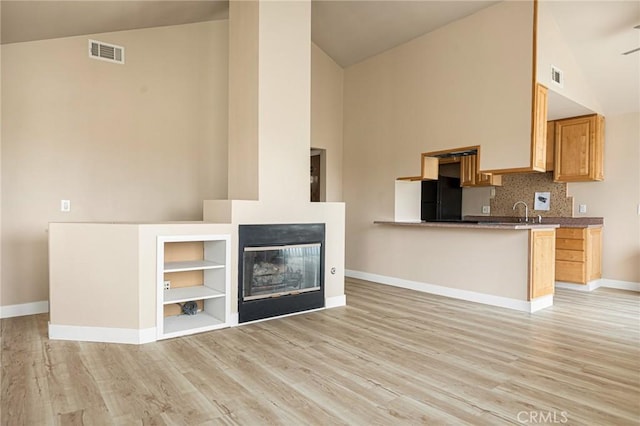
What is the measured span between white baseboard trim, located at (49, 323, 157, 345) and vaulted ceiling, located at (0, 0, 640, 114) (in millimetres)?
2623

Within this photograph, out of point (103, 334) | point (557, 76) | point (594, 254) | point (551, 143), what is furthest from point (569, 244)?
point (103, 334)

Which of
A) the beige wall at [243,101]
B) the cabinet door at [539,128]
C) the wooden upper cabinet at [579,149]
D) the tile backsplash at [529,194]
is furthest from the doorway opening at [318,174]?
the wooden upper cabinet at [579,149]

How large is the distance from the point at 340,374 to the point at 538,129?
3.33 meters

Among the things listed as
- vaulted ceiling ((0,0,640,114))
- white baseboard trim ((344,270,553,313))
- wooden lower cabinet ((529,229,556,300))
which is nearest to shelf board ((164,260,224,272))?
vaulted ceiling ((0,0,640,114))

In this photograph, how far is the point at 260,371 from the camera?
8.68 feet

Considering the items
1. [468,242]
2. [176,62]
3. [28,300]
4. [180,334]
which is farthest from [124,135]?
[468,242]

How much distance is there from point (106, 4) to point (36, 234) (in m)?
2.36

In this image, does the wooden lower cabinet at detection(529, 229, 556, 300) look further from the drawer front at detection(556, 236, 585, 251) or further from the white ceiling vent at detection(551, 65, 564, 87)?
the white ceiling vent at detection(551, 65, 564, 87)

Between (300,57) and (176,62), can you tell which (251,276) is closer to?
(300,57)

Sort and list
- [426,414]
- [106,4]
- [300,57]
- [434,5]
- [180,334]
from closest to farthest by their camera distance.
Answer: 1. [426,414]
2. [180,334]
3. [106,4]
4. [300,57]
5. [434,5]

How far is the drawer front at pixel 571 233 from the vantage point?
5414mm

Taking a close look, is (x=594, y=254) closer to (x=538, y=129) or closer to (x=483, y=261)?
(x=483, y=261)

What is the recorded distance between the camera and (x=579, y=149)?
18.4 feet

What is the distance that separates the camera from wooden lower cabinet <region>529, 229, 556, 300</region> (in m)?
4.23
